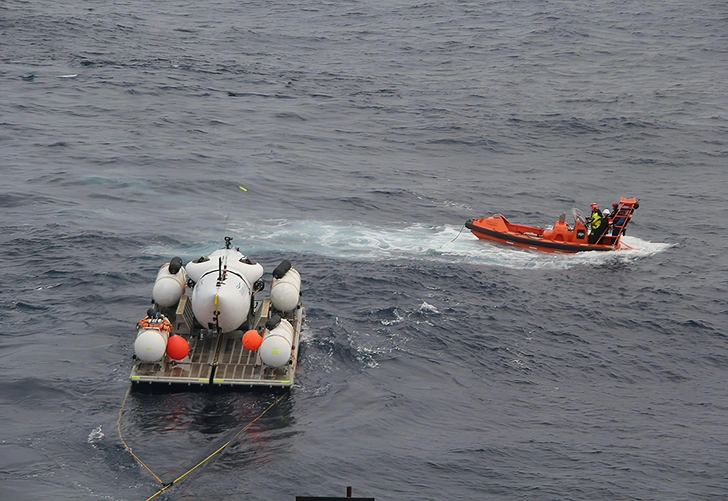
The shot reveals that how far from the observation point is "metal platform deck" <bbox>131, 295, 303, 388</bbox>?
A: 30.9 metres

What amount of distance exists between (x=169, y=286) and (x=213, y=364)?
382 cm

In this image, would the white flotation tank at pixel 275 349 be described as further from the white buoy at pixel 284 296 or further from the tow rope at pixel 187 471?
the white buoy at pixel 284 296

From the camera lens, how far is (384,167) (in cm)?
Answer: 6081

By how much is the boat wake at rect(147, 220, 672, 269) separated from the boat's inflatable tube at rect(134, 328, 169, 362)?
559 inches

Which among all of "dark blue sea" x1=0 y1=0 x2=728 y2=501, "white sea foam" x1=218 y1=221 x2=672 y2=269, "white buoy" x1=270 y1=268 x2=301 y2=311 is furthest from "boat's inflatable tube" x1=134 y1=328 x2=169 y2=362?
"white sea foam" x1=218 y1=221 x2=672 y2=269

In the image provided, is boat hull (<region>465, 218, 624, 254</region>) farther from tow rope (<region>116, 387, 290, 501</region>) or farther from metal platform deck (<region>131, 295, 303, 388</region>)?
tow rope (<region>116, 387, 290, 501</region>)

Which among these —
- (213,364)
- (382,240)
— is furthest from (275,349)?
(382,240)

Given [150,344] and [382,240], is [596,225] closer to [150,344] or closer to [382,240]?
[382,240]

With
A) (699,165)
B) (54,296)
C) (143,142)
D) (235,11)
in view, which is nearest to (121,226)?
(54,296)

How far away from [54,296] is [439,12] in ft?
229

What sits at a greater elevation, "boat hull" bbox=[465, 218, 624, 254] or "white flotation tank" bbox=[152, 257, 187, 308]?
"white flotation tank" bbox=[152, 257, 187, 308]

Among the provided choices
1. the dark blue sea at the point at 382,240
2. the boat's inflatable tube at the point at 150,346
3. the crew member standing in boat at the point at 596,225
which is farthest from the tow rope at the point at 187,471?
the crew member standing in boat at the point at 596,225

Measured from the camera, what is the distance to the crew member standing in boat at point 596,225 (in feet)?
159

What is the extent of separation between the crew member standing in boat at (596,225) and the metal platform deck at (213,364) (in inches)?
812
